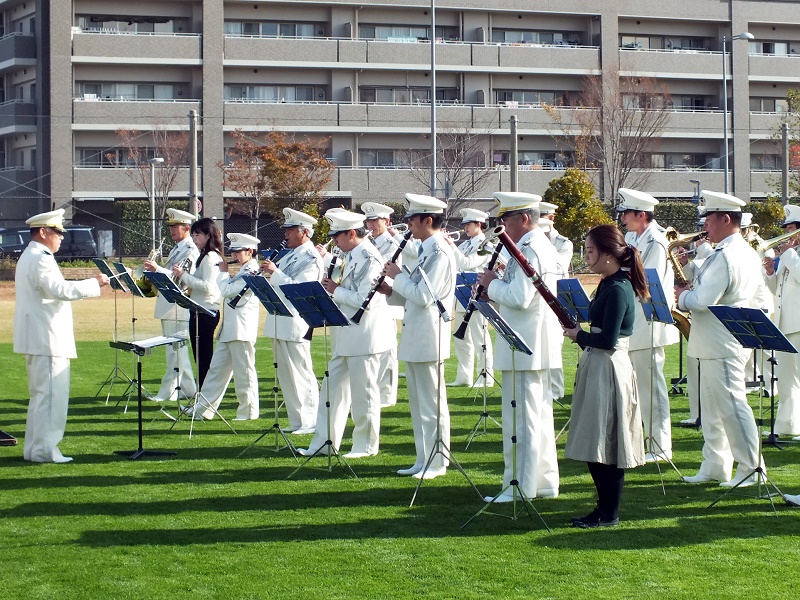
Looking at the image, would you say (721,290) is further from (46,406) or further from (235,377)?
(235,377)

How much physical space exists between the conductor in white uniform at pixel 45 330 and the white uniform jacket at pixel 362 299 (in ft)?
7.59

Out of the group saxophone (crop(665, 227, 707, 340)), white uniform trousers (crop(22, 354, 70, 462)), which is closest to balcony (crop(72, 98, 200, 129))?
→ white uniform trousers (crop(22, 354, 70, 462))

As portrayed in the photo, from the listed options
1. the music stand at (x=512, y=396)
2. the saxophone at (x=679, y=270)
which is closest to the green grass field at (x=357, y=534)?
the music stand at (x=512, y=396)

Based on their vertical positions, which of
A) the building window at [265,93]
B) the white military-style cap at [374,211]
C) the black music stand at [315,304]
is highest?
the building window at [265,93]

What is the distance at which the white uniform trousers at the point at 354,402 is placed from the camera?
10.6m

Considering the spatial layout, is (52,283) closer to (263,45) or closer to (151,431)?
(151,431)

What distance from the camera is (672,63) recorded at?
54.4m

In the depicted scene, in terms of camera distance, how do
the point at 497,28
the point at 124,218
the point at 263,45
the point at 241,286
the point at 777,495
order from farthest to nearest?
the point at 497,28
the point at 263,45
the point at 124,218
the point at 241,286
the point at 777,495

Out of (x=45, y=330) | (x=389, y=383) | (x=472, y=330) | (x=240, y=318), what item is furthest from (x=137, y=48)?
(x=45, y=330)

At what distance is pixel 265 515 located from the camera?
27.9 ft

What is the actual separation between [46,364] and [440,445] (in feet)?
12.4

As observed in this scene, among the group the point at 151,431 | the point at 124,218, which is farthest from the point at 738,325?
the point at 124,218

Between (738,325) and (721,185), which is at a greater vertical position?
(721,185)

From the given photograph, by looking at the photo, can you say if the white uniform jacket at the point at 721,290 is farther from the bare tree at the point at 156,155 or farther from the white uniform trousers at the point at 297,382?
the bare tree at the point at 156,155
